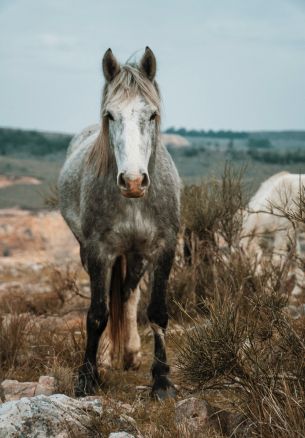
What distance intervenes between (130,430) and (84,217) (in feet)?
6.32

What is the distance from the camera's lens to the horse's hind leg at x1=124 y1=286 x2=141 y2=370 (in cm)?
563

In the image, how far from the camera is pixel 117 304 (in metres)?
5.67

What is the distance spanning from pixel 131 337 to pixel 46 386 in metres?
1.29

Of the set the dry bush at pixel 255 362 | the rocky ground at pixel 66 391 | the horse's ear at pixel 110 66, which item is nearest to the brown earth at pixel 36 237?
the rocky ground at pixel 66 391

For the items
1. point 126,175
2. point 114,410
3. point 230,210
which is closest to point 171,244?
point 126,175

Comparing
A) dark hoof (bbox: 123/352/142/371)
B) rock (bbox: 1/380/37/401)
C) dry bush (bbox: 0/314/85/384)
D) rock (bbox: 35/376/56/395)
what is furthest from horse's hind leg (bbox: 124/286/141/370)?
rock (bbox: 1/380/37/401)

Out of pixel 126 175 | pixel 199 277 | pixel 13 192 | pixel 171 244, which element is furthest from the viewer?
pixel 13 192

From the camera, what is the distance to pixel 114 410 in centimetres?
364

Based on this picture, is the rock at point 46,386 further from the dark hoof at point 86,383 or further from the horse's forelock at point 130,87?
the horse's forelock at point 130,87

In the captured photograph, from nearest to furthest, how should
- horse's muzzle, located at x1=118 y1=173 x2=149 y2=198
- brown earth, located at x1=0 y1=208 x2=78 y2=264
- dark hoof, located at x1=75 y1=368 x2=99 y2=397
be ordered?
horse's muzzle, located at x1=118 y1=173 x2=149 y2=198 → dark hoof, located at x1=75 y1=368 x2=99 y2=397 → brown earth, located at x1=0 y1=208 x2=78 y2=264

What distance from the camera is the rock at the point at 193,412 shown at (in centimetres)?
350

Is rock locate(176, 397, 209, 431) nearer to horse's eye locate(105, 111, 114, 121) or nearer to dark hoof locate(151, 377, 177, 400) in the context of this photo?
dark hoof locate(151, 377, 177, 400)

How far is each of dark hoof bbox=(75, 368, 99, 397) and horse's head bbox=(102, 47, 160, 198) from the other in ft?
5.41

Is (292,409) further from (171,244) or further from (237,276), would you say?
(237,276)
